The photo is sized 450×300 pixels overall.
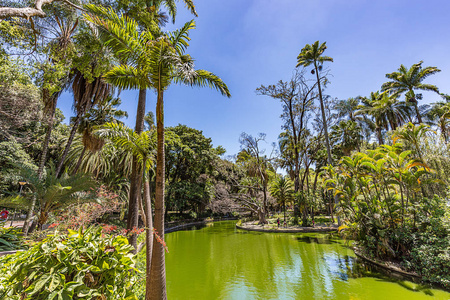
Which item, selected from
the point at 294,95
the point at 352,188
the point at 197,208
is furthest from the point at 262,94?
the point at 197,208

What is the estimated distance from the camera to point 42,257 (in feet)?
6.70

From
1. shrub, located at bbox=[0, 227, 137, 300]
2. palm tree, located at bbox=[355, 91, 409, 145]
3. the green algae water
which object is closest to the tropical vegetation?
shrub, located at bbox=[0, 227, 137, 300]

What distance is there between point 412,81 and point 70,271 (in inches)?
1319

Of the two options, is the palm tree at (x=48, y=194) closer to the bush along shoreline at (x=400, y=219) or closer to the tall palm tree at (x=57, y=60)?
the tall palm tree at (x=57, y=60)

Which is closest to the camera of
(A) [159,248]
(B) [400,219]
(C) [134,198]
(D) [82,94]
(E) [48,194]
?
(A) [159,248]

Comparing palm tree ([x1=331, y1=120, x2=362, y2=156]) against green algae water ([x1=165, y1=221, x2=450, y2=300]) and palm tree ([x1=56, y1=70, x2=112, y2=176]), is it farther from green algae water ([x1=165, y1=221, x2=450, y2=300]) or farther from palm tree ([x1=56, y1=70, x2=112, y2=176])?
palm tree ([x1=56, y1=70, x2=112, y2=176])

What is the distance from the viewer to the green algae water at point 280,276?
666cm

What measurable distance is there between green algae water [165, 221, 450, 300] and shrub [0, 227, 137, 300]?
566 centimetres

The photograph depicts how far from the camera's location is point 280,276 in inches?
333

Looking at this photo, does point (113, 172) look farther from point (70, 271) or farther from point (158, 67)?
point (70, 271)

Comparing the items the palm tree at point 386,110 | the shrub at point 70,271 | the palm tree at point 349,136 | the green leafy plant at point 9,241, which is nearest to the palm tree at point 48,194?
the green leafy plant at point 9,241

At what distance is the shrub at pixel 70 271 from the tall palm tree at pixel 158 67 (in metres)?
1.84

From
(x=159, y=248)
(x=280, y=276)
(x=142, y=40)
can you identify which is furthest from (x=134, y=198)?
(x=280, y=276)

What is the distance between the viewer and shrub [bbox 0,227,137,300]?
1865mm
